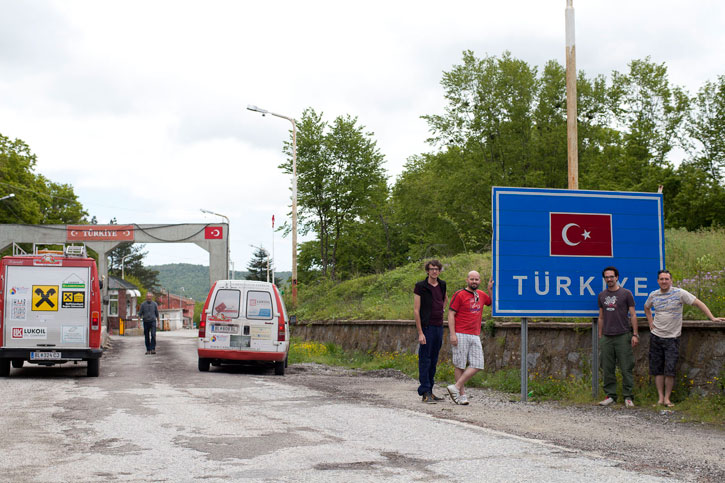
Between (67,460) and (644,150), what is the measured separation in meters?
42.8

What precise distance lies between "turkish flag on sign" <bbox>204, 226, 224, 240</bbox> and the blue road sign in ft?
77.6

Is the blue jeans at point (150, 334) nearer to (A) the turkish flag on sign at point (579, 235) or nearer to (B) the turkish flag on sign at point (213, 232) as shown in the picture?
(B) the turkish flag on sign at point (213, 232)

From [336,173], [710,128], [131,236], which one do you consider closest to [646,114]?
[710,128]

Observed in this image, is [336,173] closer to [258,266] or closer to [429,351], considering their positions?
[429,351]

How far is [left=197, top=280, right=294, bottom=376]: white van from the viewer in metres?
16.5

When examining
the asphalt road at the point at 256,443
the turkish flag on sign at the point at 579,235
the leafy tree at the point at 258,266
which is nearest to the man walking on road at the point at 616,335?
the turkish flag on sign at the point at 579,235

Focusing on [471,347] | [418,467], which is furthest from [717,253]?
[418,467]

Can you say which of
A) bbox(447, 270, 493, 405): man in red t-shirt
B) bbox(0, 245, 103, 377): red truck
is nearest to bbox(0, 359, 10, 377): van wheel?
bbox(0, 245, 103, 377): red truck

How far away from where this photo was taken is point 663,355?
33.4 ft

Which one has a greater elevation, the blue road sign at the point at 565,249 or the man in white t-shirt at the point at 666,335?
the blue road sign at the point at 565,249

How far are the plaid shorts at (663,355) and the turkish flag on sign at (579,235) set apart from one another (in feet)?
6.21

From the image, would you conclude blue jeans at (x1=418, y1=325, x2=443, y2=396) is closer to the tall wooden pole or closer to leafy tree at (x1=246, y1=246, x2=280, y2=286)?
the tall wooden pole

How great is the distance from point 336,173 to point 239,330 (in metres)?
29.7

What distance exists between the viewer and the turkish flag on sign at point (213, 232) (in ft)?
111
